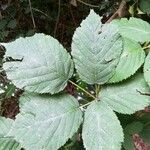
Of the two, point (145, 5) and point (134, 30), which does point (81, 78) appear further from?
point (145, 5)

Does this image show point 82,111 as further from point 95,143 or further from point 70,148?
point 70,148

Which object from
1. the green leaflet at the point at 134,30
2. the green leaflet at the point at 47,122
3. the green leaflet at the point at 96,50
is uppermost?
the green leaflet at the point at 134,30

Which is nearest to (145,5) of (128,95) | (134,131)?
(134,131)

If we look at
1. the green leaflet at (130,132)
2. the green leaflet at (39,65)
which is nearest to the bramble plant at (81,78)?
the green leaflet at (39,65)

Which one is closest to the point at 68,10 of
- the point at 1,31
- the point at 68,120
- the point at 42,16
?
the point at 42,16

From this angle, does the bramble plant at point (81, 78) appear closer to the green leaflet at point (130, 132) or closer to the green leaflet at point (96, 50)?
the green leaflet at point (96, 50)
